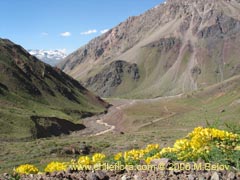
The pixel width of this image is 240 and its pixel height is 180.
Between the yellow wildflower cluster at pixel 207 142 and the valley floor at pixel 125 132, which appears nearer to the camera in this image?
the yellow wildflower cluster at pixel 207 142

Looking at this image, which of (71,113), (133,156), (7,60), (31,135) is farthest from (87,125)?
(133,156)

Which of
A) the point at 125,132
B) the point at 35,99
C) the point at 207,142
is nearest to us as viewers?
the point at 207,142

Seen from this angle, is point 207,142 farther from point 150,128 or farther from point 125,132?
point 150,128

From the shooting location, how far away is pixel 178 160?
8281mm

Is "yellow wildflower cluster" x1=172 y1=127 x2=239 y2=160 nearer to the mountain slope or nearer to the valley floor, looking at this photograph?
the valley floor

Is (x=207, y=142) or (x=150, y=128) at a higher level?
(x=150, y=128)

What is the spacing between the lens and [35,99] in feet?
367

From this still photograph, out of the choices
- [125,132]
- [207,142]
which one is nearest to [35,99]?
[125,132]

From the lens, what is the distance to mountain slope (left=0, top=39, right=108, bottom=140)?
7812 cm

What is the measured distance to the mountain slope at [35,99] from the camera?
256ft

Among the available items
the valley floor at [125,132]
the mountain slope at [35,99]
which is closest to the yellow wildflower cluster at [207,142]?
the valley floor at [125,132]

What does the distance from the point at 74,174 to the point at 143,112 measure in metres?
104

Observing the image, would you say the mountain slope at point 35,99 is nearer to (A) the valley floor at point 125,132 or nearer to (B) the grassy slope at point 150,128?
(A) the valley floor at point 125,132

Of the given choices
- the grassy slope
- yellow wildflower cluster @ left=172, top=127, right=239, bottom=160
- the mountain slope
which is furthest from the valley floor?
the mountain slope
